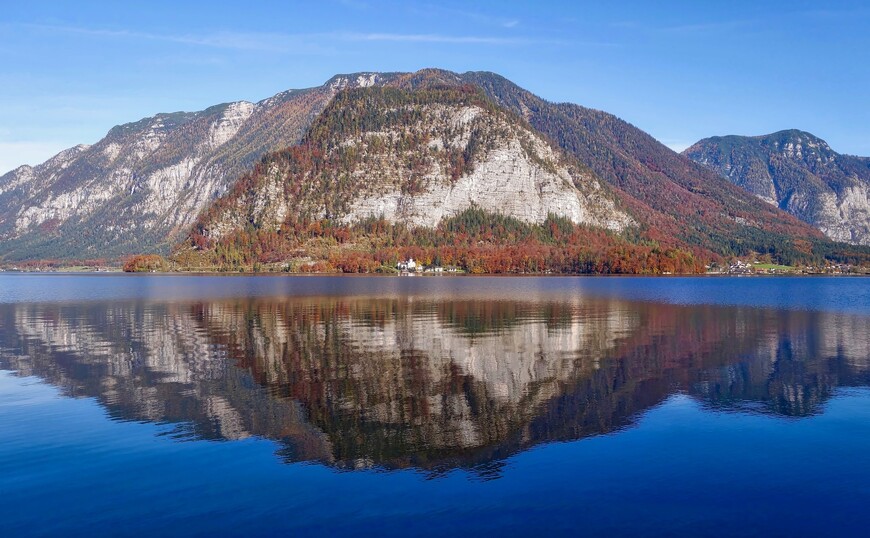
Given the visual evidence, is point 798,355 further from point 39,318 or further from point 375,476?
point 39,318

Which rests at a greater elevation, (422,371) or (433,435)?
(422,371)

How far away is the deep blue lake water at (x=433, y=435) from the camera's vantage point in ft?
59.8

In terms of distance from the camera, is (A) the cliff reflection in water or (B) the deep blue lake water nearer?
(B) the deep blue lake water

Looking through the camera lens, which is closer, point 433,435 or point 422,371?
point 433,435

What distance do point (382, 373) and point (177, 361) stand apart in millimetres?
13408

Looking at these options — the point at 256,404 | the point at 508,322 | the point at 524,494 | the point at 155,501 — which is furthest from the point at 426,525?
the point at 508,322

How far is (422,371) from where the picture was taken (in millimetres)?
36375

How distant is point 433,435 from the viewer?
2473cm

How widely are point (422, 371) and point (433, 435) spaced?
1167cm

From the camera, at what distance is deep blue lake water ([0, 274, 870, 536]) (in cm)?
1823

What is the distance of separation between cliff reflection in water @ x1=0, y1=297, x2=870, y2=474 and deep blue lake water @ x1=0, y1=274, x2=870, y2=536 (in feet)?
0.57

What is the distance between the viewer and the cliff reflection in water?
25594mm

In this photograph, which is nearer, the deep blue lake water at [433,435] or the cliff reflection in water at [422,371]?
the deep blue lake water at [433,435]

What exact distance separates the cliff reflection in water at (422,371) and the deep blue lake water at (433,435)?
175mm
